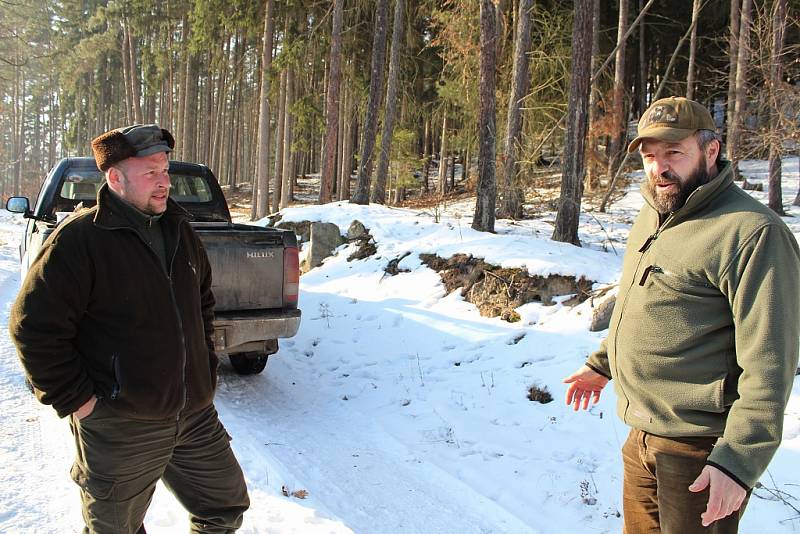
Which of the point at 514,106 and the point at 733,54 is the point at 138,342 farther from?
Result: the point at 733,54

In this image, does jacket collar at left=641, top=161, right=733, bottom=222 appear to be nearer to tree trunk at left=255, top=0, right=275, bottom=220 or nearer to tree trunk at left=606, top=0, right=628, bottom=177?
tree trunk at left=606, top=0, right=628, bottom=177

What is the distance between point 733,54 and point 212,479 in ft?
67.4

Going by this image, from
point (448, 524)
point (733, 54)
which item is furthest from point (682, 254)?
point (733, 54)

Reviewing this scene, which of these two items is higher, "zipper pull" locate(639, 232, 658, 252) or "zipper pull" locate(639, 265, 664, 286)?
"zipper pull" locate(639, 232, 658, 252)

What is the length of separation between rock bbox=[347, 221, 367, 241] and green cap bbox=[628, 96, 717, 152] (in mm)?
10209

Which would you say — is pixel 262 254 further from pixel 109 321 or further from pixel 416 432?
pixel 109 321

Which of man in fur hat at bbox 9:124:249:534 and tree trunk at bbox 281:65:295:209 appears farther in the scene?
tree trunk at bbox 281:65:295:209

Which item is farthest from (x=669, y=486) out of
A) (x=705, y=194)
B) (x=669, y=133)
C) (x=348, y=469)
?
(x=348, y=469)

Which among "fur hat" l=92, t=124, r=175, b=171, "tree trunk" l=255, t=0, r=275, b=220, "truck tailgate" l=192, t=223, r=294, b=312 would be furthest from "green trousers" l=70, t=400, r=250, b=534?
"tree trunk" l=255, t=0, r=275, b=220

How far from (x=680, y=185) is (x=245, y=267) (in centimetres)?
419

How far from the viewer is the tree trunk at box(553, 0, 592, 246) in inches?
380

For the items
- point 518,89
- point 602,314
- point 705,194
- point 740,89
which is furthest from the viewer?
point 740,89

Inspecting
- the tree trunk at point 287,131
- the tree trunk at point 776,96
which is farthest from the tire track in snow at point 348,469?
the tree trunk at point 287,131

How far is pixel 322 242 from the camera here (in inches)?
493
